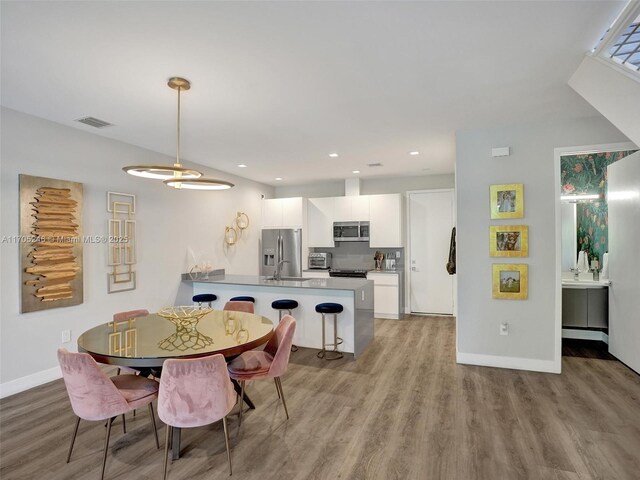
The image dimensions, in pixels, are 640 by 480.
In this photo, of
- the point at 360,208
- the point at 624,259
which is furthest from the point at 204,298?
the point at 624,259

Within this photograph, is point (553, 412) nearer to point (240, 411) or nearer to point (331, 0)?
point (240, 411)

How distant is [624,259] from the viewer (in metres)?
3.90

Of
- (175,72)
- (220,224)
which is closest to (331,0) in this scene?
(175,72)

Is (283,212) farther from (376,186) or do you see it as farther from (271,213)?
(376,186)

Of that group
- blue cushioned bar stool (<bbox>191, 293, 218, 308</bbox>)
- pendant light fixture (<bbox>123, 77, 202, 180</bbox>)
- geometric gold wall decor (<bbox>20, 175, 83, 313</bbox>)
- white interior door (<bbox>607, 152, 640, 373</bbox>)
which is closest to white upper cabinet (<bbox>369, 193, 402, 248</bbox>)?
white interior door (<bbox>607, 152, 640, 373</bbox>)

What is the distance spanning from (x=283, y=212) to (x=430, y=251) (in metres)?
3.05

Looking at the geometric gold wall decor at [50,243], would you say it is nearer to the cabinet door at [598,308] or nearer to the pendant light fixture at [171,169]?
the pendant light fixture at [171,169]

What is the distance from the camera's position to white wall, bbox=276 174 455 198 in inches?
260

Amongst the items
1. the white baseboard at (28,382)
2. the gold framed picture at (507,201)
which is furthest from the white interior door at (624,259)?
the white baseboard at (28,382)

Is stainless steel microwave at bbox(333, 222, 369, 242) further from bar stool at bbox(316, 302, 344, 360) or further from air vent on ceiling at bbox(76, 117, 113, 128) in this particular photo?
air vent on ceiling at bbox(76, 117, 113, 128)

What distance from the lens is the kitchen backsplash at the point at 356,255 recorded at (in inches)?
270

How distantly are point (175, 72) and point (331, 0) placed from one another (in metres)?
1.39

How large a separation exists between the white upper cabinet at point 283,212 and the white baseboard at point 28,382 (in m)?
4.42

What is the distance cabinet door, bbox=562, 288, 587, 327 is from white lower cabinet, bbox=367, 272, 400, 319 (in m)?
2.49
